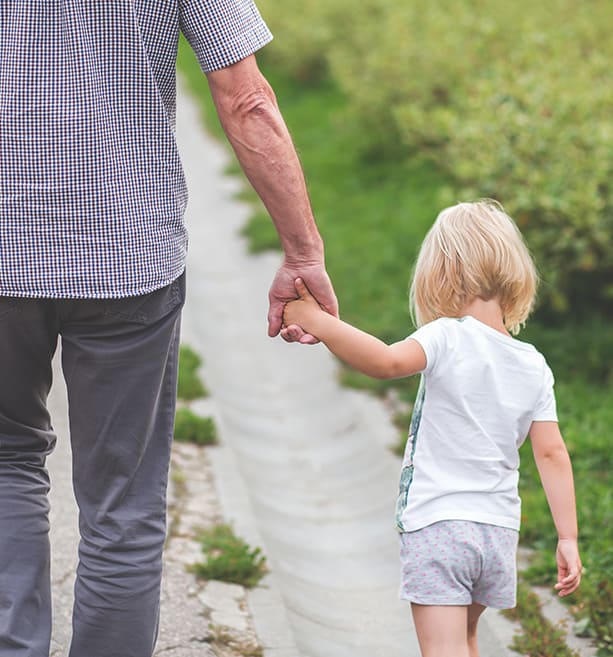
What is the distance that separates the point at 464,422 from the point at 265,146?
76 cm

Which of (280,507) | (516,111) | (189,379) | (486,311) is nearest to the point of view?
(486,311)

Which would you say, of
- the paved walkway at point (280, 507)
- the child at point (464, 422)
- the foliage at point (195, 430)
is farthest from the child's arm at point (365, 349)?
the foliage at point (195, 430)

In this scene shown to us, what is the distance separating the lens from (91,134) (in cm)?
223

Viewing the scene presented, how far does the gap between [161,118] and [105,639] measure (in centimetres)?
116

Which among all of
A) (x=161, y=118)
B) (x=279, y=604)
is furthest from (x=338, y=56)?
(x=161, y=118)

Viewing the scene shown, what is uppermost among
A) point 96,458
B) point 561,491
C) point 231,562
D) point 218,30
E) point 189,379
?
point 218,30

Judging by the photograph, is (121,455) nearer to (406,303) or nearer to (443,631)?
(443,631)

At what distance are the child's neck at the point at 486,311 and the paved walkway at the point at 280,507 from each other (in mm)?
1157

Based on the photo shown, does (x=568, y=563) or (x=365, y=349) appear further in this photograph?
(x=568, y=563)

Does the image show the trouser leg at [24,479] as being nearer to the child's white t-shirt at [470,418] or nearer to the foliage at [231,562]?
the child's white t-shirt at [470,418]

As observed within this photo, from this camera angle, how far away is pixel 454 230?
2.58 metres

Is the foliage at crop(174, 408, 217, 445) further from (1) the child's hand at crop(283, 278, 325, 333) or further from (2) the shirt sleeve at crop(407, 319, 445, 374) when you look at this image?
(2) the shirt sleeve at crop(407, 319, 445, 374)

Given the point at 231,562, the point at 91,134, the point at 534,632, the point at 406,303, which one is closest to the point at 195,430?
the point at 231,562

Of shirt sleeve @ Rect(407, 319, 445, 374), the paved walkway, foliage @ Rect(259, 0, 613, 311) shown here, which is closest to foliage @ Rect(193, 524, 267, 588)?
the paved walkway
